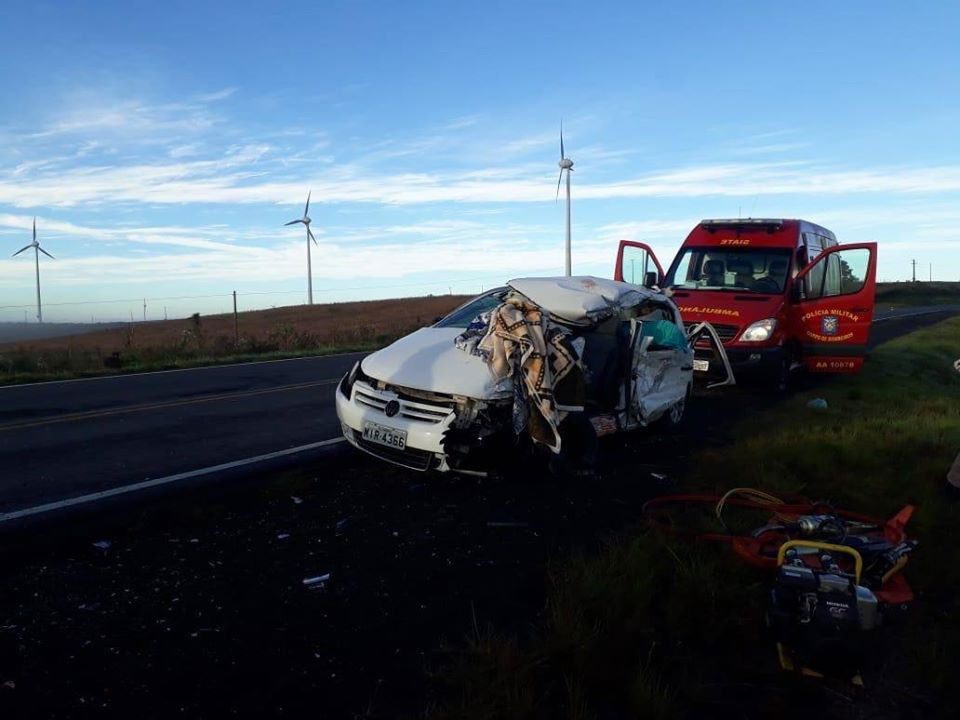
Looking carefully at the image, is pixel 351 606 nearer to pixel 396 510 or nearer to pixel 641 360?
pixel 396 510

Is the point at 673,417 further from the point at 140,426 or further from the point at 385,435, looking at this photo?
the point at 140,426

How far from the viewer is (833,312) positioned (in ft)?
39.4

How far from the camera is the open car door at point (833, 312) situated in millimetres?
11797

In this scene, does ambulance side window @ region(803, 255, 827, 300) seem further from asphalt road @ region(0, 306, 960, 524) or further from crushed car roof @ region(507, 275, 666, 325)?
asphalt road @ region(0, 306, 960, 524)

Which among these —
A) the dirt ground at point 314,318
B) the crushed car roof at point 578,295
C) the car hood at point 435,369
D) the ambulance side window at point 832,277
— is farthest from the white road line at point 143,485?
the dirt ground at point 314,318

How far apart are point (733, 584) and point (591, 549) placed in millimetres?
955

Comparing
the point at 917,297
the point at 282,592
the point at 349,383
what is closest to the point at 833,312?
the point at 349,383

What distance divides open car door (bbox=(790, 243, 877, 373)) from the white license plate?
8.06m

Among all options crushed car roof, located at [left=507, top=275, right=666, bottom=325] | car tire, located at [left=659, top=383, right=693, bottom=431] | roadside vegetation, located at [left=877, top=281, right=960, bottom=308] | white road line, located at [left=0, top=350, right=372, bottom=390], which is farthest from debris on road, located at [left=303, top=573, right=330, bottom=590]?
roadside vegetation, located at [left=877, top=281, right=960, bottom=308]

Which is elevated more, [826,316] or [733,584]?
[826,316]

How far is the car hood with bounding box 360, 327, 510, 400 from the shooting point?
615 cm

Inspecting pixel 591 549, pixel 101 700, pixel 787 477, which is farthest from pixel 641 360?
pixel 101 700

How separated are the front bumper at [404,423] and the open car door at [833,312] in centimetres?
788

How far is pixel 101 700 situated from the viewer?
3195 millimetres
